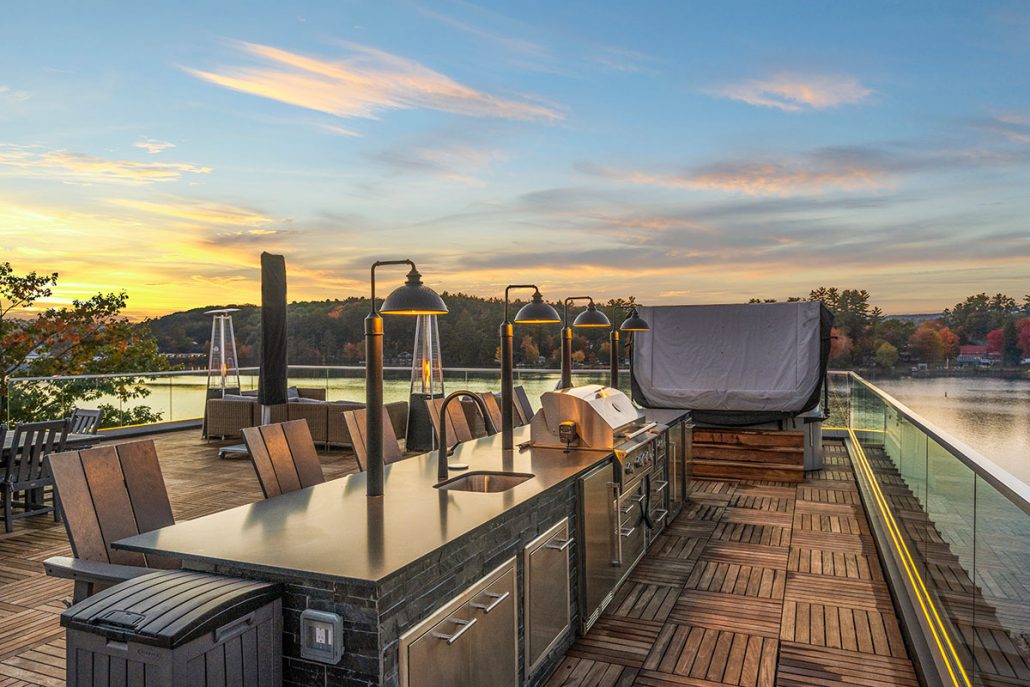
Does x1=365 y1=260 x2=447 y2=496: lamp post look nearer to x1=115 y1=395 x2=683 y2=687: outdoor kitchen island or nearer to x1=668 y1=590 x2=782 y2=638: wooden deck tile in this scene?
x1=115 y1=395 x2=683 y2=687: outdoor kitchen island

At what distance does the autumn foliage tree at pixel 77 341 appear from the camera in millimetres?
11438

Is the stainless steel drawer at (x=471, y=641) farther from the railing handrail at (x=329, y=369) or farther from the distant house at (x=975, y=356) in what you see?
the distant house at (x=975, y=356)

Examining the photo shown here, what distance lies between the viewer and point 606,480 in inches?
152

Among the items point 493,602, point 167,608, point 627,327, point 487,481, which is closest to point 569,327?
point 627,327

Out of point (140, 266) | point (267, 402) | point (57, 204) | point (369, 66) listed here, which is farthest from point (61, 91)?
point (140, 266)

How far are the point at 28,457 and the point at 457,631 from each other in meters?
5.25

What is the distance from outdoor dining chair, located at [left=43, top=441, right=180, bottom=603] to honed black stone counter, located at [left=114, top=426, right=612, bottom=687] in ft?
0.86

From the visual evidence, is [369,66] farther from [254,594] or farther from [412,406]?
[254,594]

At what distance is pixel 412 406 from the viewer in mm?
9352

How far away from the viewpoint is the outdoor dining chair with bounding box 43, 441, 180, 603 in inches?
91.8

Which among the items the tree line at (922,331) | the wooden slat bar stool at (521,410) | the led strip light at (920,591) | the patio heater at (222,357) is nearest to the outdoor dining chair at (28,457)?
the wooden slat bar stool at (521,410)

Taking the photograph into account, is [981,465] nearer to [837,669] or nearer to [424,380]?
[837,669]

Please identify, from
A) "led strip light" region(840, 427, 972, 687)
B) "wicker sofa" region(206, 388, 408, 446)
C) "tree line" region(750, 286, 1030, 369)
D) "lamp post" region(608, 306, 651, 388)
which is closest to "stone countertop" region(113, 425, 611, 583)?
"led strip light" region(840, 427, 972, 687)

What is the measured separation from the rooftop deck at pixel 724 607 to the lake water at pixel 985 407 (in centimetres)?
721
